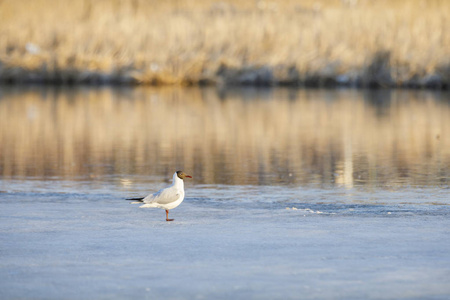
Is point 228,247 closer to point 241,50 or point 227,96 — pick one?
point 227,96

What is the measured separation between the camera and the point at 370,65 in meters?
27.7

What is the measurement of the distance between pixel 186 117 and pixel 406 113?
4694mm

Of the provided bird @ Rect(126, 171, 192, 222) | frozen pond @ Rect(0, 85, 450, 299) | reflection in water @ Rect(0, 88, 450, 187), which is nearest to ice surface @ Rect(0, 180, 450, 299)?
frozen pond @ Rect(0, 85, 450, 299)

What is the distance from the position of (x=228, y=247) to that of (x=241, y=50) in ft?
77.2

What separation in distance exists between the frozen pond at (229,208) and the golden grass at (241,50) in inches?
382

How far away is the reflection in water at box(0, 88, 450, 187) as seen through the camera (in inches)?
423

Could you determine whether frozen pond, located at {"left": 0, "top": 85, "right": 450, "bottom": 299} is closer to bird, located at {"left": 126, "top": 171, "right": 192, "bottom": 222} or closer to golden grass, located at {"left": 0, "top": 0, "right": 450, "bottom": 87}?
bird, located at {"left": 126, "top": 171, "right": 192, "bottom": 222}

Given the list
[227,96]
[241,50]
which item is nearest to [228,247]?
[227,96]

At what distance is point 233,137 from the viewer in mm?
14727

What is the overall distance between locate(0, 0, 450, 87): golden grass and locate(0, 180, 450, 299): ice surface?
19150mm

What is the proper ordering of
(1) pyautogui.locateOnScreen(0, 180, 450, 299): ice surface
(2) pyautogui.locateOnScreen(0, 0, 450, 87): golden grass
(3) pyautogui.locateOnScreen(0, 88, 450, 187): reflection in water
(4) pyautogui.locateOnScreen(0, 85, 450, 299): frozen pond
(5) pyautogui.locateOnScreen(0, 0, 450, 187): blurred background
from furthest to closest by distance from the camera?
(2) pyautogui.locateOnScreen(0, 0, 450, 87): golden grass → (5) pyautogui.locateOnScreen(0, 0, 450, 187): blurred background → (3) pyautogui.locateOnScreen(0, 88, 450, 187): reflection in water → (4) pyautogui.locateOnScreen(0, 85, 450, 299): frozen pond → (1) pyautogui.locateOnScreen(0, 180, 450, 299): ice surface

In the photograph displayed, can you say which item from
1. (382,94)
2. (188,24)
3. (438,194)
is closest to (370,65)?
(382,94)

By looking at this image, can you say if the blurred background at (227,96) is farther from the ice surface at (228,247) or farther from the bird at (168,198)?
the bird at (168,198)

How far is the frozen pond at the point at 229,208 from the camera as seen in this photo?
5266mm
